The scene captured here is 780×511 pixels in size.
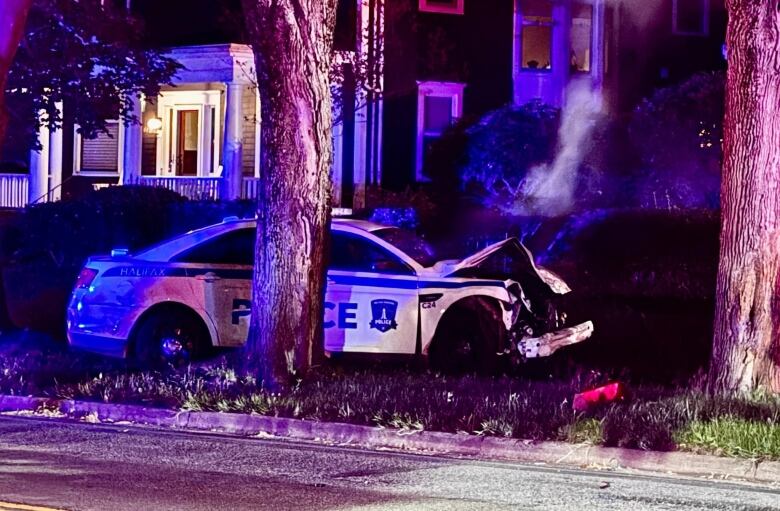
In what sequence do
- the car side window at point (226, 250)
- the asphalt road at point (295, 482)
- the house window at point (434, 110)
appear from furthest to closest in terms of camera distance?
1. the house window at point (434, 110)
2. the car side window at point (226, 250)
3. the asphalt road at point (295, 482)

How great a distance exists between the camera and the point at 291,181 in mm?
12781

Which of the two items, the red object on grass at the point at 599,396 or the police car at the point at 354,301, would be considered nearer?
the red object on grass at the point at 599,396

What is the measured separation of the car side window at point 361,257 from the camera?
1445cm

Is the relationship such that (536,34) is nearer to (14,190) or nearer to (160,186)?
(160,186)

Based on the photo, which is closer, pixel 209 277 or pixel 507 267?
pixel 209 277

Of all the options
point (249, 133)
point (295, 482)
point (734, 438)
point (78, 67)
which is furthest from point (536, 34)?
point (295, 482)

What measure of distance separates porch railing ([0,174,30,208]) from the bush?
382 cm

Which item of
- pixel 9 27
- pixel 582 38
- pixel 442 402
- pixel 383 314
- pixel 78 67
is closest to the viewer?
pixel 442 402

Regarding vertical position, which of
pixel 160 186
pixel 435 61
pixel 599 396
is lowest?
pixel 599 396

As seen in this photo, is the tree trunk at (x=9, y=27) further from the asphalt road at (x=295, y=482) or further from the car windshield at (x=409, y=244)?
the asphalt road at (x=295, y=482)

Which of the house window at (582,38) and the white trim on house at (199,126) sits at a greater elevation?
the house window at (582,38)

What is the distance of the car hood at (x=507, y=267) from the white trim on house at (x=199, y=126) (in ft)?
53.6

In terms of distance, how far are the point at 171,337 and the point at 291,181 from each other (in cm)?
297

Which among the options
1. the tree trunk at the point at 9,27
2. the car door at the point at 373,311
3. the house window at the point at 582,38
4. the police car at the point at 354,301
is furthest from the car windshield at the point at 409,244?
the house window at the point at 582,38
